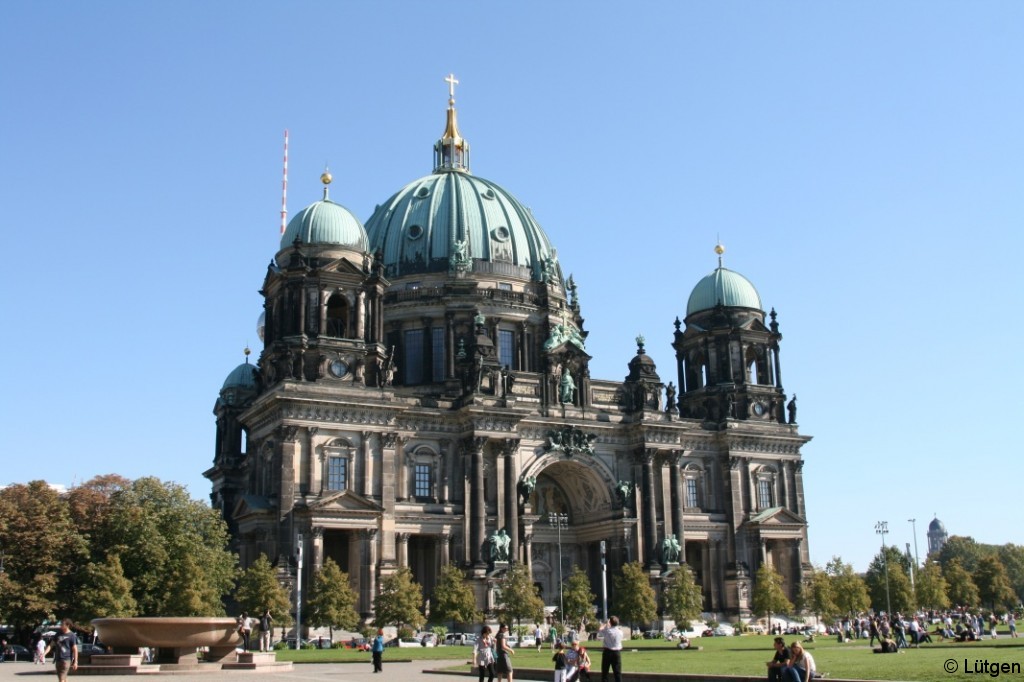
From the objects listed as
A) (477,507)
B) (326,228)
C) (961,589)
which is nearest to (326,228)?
(326,228)

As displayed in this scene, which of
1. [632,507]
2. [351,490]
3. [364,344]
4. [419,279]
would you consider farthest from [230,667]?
[419,279]

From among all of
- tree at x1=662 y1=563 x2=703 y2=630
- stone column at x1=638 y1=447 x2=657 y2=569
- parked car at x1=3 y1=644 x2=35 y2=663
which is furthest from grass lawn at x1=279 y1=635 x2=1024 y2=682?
stone column at x1=638 y1=447 x2=657 y2=569

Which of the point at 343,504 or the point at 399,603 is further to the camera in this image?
the point at 343,504

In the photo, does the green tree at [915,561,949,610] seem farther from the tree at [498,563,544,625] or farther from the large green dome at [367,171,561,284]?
the tree at [498,563,544,625]

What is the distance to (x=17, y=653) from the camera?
64625 mm

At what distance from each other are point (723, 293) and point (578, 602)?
108 ft

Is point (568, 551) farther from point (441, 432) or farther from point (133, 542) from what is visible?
point (133, 542)

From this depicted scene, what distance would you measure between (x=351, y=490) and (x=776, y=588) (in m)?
32.9

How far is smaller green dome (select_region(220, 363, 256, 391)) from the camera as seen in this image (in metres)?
98.7

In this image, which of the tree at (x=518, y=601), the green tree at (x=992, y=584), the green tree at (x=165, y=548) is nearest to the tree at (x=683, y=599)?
the tree at (x=518, y=601)

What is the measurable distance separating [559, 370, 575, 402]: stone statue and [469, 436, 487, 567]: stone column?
9.61 metres

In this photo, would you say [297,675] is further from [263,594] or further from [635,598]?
[635,598]

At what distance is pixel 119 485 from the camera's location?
75.2 m

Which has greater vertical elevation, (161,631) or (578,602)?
(578,602)
